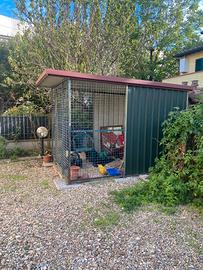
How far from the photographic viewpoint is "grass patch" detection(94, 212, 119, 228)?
261 cm

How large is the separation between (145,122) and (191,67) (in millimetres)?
7871

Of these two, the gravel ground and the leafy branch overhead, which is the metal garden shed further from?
the leafy branch overhead

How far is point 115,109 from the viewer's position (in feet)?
21.2

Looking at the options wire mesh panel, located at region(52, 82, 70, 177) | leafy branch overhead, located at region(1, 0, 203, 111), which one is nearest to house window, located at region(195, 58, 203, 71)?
leafy branch overhead, located at region(1, 0, 203, 111)

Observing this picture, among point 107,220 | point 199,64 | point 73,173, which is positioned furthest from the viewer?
point 199,64

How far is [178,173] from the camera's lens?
11.6 feet

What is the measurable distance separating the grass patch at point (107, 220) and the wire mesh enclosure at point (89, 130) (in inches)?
54.1

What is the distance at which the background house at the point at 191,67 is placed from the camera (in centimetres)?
853

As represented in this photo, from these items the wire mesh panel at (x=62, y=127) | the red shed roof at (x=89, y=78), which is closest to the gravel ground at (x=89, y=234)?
the wire mesh panel at (x=62, y=127)

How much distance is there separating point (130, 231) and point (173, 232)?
0.54 m

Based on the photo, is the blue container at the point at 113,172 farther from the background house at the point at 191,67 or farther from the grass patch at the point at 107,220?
the background house at the point at 191,67

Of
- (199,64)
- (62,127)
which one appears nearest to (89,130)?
(62,127)

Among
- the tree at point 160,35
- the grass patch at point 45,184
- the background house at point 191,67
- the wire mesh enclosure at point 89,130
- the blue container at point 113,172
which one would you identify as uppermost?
the tree at point 160,35

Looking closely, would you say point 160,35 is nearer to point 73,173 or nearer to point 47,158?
point 47,158
